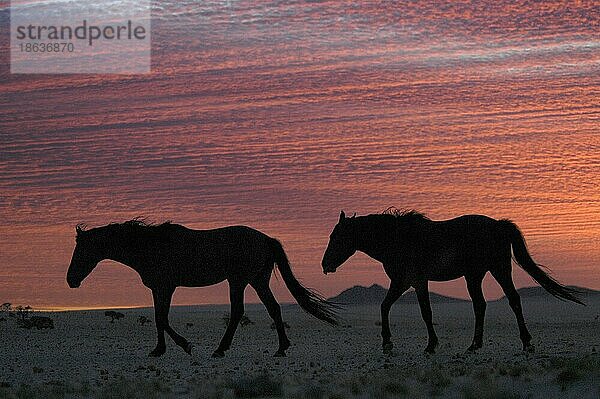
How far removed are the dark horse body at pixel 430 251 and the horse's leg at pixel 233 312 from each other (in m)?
1.96

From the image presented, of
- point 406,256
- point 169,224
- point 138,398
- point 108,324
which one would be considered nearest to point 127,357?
point 169,224

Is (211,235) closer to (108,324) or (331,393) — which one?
(331,393)

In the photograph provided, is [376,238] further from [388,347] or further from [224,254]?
[224,254]

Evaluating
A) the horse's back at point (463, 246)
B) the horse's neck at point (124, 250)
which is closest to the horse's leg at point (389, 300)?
the horse's back at point (463, 246)

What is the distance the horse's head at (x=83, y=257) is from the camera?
74.3ft

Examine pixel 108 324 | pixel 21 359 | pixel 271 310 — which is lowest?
pixel 108 324

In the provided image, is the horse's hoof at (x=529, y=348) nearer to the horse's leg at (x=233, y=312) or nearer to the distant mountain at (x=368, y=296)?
the horse's leg at (x=233, y=312)

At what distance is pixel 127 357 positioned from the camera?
23.1 metres

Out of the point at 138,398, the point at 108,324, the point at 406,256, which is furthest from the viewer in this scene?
the point at 108,324

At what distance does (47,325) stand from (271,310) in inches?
607

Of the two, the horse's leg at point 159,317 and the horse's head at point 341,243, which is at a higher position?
the horse's head at point 341,243

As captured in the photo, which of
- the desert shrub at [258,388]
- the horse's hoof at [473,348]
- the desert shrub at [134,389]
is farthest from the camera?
the horse's hoof at [473,348]

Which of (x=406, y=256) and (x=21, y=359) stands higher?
(x=406, y=256)

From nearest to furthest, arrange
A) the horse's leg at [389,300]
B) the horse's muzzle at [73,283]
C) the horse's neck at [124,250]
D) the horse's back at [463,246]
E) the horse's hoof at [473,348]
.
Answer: the horse's leg at [389,300], the horse's hoof at [473,348], the horse's back at [463,246], the horse's neck at [124,250], the horse's muzzle at [73,283]
